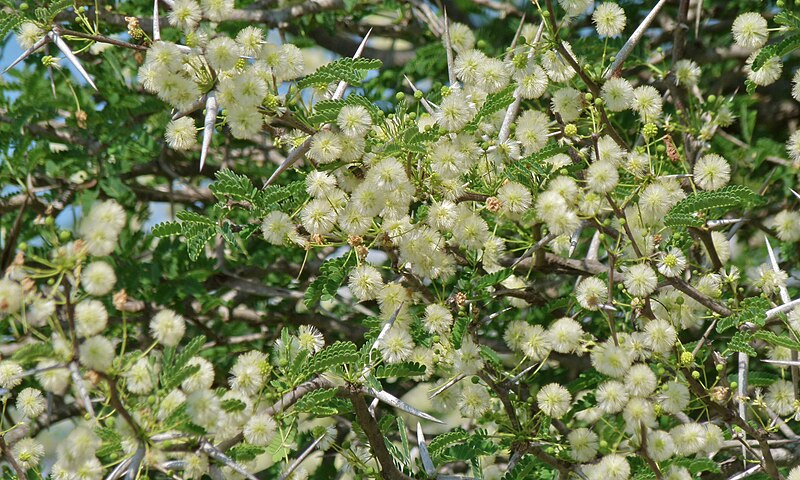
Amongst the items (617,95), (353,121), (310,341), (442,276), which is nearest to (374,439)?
(310,341)

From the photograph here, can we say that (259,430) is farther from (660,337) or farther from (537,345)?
(660,337)

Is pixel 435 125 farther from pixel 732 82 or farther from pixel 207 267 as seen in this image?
pixel 732 82

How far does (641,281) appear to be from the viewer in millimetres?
2609

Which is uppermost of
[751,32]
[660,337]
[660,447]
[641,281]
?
[751,32]

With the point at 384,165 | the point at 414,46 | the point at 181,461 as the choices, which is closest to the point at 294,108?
the point at 384,165

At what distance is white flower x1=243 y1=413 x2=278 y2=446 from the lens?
2424 mm

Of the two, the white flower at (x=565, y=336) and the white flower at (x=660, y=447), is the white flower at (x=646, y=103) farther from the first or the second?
the white flower at (x=660, y=447)

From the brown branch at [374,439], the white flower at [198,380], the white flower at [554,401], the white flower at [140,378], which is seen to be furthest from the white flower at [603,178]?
the white flower at [140,378]

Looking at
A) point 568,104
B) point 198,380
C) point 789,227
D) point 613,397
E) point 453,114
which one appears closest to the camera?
point 198,380

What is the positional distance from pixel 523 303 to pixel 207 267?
144 cm

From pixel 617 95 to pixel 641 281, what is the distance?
584mm

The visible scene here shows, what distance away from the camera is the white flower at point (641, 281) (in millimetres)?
2609

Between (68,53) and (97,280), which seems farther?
(68,53)

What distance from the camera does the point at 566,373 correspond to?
4.08 meters
